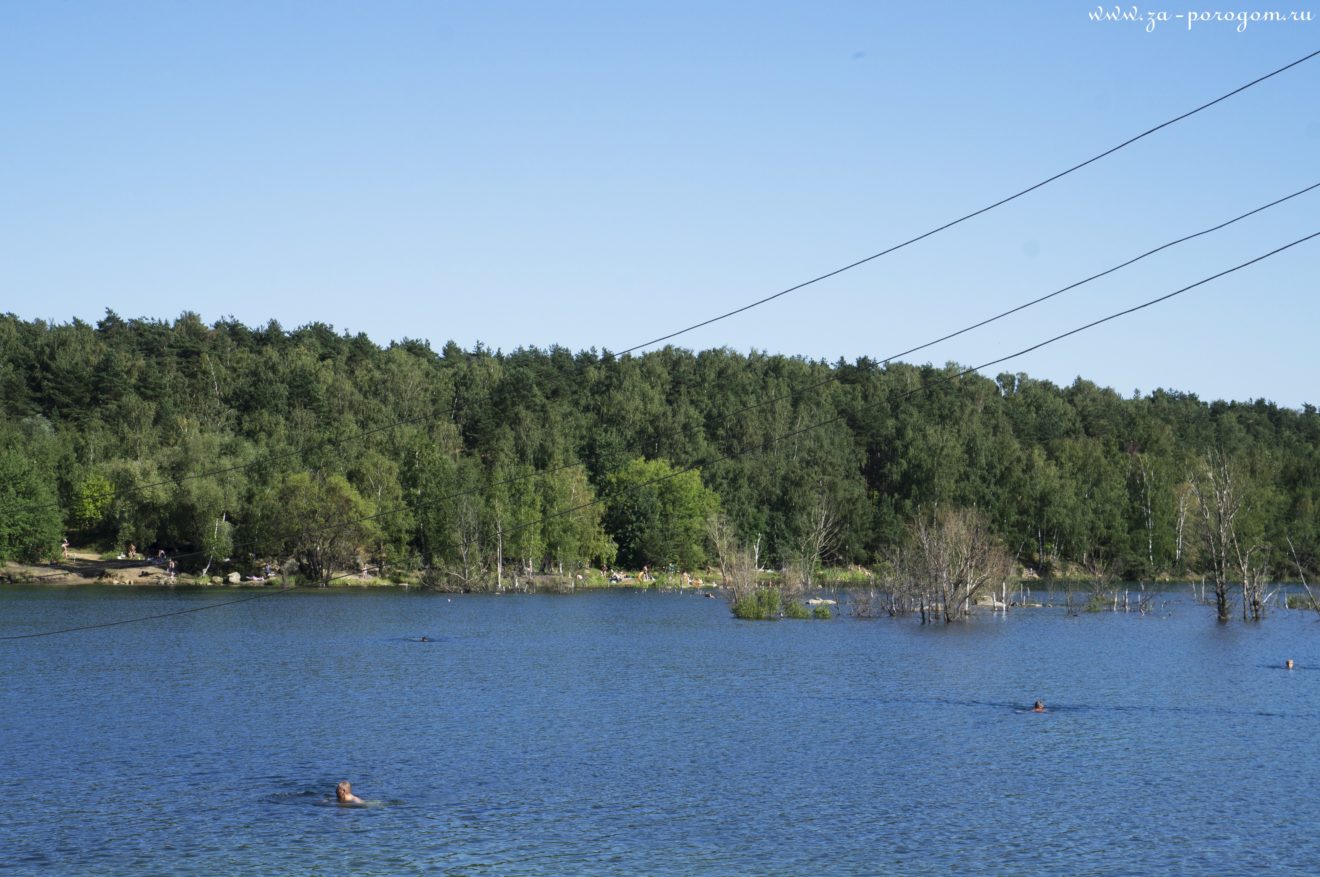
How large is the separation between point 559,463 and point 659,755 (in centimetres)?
9184

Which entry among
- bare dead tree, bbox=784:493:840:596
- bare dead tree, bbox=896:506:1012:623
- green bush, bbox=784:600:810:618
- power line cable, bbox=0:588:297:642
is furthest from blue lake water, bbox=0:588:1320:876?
bare dead tree, bbox=784:493:840:596

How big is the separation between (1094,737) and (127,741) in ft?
96.3

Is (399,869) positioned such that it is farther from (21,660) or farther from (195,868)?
(21,660)

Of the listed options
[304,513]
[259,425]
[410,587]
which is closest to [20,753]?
[304,513]

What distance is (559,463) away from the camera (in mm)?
127688

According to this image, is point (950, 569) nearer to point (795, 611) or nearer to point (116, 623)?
point (795, 611)

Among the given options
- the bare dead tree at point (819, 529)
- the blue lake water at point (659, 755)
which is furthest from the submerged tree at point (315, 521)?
the blue lake water at point (659, 755)

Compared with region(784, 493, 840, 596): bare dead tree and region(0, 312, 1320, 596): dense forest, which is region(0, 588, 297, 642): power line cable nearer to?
region(0, 312, 1320, 596): dense forest

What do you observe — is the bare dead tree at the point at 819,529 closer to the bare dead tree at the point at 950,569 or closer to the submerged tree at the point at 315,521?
the bare dead tree at the point at 950,569

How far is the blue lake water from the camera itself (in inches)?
1046

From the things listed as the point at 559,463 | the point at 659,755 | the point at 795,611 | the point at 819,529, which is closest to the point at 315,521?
the point at 559,463

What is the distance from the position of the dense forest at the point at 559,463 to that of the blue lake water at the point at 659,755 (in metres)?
40.2

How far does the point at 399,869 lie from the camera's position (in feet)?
81.5

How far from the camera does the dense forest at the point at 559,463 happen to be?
11338 cm
